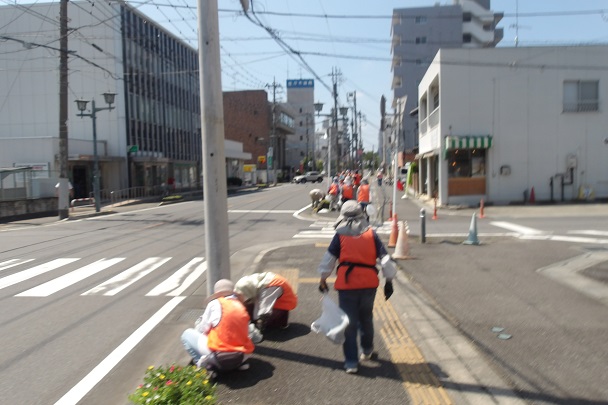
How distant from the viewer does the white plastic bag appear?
4914 millimetres

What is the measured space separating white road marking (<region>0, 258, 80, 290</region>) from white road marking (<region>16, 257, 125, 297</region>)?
2.21 feet

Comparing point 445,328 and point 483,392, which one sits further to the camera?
point 445,328

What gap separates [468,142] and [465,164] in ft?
5.29

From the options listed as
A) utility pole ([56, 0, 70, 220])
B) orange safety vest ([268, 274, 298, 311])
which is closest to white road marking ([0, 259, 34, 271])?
orange safety vest ([268, 274, 298, 311])

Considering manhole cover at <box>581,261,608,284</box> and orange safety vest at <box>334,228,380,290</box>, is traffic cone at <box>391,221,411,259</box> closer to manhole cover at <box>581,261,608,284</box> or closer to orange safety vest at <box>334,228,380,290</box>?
manhole cover at <box>581,261,608,284</box>

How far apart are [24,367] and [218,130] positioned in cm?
336

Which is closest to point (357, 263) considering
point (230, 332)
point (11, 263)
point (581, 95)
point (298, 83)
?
point (230, 332)

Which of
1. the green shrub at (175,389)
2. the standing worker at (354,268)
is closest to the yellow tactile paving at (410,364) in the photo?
the standing worker at (354,268)

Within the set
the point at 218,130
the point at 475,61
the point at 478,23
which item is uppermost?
the point at 478,23

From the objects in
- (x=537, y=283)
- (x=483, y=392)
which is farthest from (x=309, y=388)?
(x=537, y=283)

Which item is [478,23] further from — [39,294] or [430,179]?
[39,294]

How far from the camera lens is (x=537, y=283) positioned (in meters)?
8.77

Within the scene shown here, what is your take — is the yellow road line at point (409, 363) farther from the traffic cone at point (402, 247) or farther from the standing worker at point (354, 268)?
the traffic cone at point (402, 247)

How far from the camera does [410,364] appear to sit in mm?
5293
